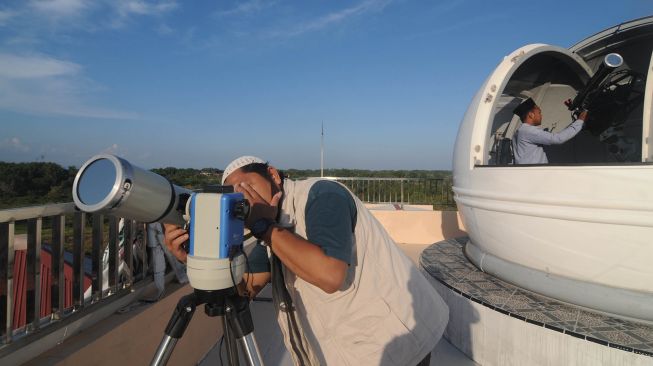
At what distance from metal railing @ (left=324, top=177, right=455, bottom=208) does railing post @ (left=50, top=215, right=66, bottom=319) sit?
931 centimetres

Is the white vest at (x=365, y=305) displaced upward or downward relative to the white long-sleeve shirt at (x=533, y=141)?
downward

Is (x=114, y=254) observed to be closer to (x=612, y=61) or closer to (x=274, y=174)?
(x=274, y=174)

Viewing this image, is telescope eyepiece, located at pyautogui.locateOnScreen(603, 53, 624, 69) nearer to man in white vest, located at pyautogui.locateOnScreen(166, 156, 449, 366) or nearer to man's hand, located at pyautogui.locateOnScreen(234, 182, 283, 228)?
man in white vest, located at pyautogui.locateOnScreen(166, 156, 449, 366)

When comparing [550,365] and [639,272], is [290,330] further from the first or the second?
[639,272]

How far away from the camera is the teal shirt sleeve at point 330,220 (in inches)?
47.1

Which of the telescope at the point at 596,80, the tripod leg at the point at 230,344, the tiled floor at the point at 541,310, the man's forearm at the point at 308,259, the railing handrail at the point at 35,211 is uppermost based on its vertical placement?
the telescope at the point at 596,80

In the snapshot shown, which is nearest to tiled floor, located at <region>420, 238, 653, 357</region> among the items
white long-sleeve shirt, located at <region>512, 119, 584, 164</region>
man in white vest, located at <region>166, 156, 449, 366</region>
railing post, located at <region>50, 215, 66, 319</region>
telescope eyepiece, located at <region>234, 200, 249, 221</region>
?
white long-sleeve shirt, located at <region>512, 119, 584, 164</region>

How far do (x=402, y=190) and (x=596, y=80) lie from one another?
725cm

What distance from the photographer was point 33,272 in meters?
1.84

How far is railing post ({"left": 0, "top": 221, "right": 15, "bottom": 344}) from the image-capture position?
165 cm

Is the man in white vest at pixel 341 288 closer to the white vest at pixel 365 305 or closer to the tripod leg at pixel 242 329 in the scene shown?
the white vest at pixel 365 305

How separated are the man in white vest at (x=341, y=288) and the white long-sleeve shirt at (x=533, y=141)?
291 cm

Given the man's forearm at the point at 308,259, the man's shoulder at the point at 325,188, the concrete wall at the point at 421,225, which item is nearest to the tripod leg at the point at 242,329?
the man's forearm at the point at 308,259

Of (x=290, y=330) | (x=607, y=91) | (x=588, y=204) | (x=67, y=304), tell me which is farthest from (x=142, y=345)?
(x=607, y=91)
